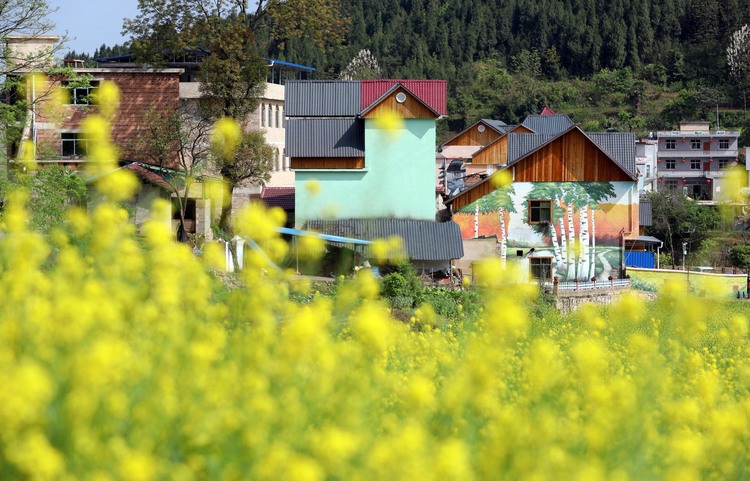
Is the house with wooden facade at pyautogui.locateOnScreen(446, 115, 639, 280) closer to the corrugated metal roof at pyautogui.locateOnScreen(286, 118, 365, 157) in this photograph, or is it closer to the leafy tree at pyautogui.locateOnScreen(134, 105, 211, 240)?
the corrugated metal roof at pyautogui.locateOnScreen(286, 118, 365, 157)

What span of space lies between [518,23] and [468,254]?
3144 inches

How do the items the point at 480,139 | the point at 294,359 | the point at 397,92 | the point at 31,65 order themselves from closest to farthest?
the point at 294,359
the point at 31,65
the point at 397,92
the point at 480,139

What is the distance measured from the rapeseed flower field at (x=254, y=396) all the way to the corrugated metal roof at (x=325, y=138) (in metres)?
22.8

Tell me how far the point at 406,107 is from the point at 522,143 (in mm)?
5175

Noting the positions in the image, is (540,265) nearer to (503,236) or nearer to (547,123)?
(503,236)

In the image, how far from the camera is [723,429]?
6027 mm

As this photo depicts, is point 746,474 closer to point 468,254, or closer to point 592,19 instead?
point 468,254

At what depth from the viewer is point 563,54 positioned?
97.1 m

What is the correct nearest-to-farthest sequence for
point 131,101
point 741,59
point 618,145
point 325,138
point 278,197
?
point 325,138 < point 131,101 < point 618,145 < point 278,197 < point 741,59

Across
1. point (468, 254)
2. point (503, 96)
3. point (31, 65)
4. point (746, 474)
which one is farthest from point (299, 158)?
point (503, 96)

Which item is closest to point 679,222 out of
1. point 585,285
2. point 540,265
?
point 540,265

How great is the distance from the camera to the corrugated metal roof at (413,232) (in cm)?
2723

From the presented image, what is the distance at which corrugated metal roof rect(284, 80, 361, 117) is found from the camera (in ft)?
99.0

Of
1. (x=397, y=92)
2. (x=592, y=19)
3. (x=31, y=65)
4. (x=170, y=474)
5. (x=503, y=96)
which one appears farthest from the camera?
(x=592, y=19)
